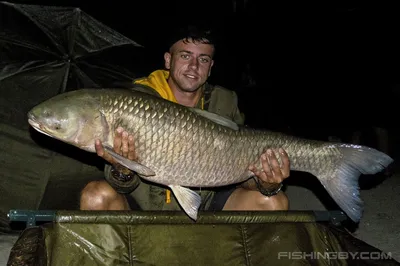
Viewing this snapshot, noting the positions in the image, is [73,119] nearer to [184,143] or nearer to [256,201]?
[184,143]

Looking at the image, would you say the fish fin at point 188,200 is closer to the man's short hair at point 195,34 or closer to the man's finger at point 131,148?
the man's finger at point 131,148

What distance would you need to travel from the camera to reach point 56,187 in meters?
3.54

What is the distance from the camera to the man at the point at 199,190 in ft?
8.48

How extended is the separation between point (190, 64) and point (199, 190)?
0.76 meters

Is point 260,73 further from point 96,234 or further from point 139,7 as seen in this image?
point 96,234

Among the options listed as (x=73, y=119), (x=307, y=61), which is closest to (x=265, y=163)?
(x=73, y=119)

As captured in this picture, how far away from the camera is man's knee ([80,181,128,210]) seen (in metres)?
2.58

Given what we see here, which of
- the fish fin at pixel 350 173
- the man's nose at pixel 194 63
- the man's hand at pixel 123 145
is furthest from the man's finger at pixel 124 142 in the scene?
the fish fin at pixel 350 173

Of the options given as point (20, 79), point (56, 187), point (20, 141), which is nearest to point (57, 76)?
point (20, 79)

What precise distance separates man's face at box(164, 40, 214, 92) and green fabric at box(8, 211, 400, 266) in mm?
871

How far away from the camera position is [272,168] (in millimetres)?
2557

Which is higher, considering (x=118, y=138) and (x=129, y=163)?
(x=118, y=138)

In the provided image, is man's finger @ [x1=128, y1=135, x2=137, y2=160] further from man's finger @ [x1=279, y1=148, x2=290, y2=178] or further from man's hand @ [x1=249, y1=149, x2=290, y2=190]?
man's finger @ [x1=279, y1=148, x2=290, y2=178]

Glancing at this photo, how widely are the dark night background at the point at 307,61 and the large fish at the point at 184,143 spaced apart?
3811 millimetres
